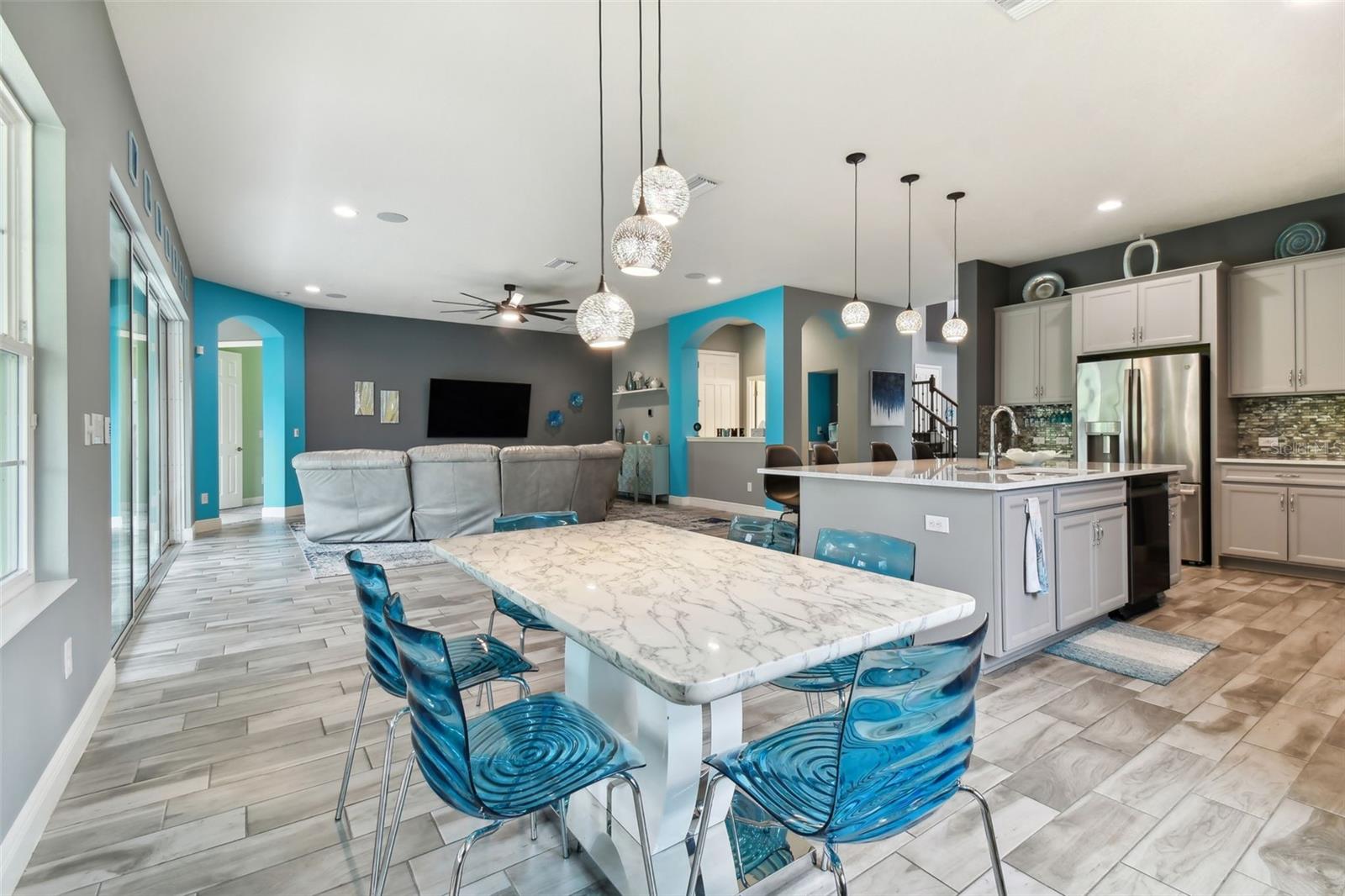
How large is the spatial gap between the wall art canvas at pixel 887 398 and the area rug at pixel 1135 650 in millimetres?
5038

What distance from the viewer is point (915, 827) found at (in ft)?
5.73

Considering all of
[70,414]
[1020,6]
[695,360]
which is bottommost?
[70,414]

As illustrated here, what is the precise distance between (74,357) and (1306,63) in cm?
529

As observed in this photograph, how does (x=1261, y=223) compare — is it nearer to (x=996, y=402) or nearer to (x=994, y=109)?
(x=996, y=402)

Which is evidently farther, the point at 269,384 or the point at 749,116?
the point at 269,384

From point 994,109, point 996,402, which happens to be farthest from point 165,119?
point 996,402

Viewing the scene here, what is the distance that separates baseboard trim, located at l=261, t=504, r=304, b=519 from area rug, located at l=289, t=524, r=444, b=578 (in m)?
1.56

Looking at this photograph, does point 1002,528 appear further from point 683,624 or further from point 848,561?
point 683,624

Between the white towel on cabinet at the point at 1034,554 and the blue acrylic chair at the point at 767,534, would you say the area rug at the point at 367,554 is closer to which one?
the blue acrylic chair at the point at 767,534

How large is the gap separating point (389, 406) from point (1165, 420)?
29.7ft

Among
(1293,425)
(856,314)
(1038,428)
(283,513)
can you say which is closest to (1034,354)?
(1038,428)

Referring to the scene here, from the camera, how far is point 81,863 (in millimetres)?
1566

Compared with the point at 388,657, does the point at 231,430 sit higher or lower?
higher

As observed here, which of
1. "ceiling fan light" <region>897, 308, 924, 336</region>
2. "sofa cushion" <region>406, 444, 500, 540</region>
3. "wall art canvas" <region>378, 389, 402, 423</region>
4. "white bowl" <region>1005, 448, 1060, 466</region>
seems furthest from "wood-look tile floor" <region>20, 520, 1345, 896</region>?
"wall art canvas" <region>378, 389, 402, 423</region>
